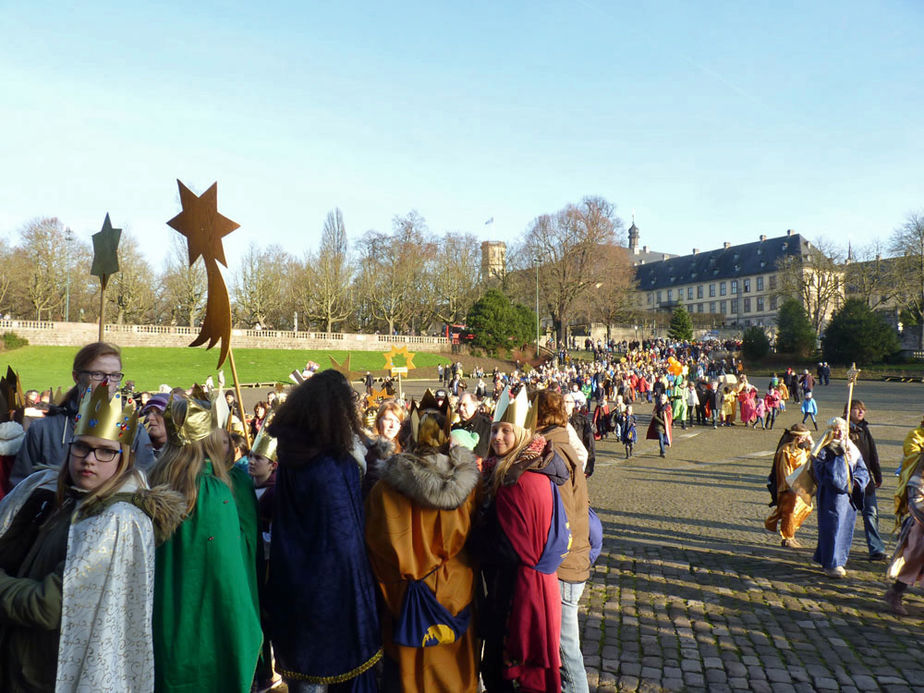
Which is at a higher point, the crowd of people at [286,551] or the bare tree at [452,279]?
the bare tree at [452,279]

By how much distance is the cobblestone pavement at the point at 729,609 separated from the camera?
4.64 metres

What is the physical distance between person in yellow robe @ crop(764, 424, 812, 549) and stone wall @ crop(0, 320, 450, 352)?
50774 mm

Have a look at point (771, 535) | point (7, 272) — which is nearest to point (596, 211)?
point (771, 535)

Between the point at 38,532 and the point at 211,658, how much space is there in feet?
2.79

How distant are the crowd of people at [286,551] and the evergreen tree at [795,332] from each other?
49.5 meters

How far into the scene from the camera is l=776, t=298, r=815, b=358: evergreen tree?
4769 centimetres

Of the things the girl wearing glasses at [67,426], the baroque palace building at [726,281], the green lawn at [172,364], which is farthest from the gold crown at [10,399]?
the baroque palace building at [726,281]

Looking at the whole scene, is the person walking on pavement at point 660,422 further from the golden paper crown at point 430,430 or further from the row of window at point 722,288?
the row of window at point 722,288

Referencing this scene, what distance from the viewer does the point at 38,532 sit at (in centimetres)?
250

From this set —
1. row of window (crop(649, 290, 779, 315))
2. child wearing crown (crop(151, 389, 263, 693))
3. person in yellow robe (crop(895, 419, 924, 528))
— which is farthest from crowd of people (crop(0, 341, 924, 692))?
row of window (crop(649, 290, 779, 315))

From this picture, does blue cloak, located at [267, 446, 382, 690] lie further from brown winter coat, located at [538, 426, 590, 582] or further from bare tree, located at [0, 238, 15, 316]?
bare tree, located at [0, 238, 15, 316]

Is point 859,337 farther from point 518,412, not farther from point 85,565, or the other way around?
point 85,565

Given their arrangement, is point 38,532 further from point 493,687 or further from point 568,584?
point 568,584

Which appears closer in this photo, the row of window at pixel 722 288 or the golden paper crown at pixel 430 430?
the golden paper crown at pixel 430 430
